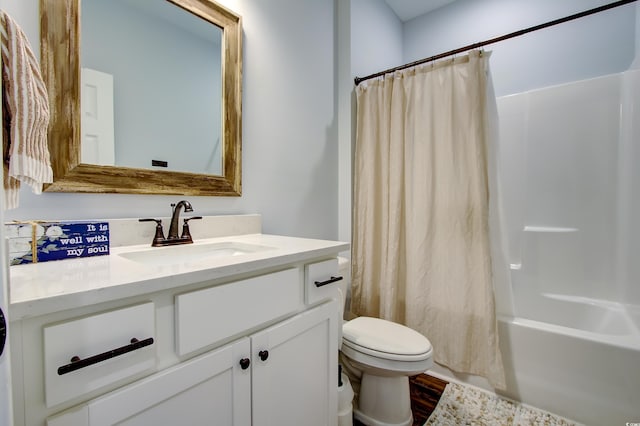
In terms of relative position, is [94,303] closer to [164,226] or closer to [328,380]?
[164,226]

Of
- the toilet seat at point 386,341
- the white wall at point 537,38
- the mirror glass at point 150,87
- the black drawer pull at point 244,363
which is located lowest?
the toilet seat at point 386,341

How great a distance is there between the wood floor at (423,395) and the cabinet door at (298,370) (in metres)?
0.60

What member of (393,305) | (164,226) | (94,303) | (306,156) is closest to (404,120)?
(306,156)

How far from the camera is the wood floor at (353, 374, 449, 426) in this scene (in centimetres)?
147

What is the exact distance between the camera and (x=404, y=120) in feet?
5.99

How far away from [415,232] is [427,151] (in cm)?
49

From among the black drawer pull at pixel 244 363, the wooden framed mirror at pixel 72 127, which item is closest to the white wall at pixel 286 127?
the wooden framed mirror at pixel 72 127

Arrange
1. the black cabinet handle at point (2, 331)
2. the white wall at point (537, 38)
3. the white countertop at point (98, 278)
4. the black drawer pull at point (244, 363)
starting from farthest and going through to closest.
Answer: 1. the white wall at point (537, 38)
2. the black drawer pull at point (244, 363)
3. the white countertop at point (98, 278)
4. the black cabinet handle at point (2, 331)

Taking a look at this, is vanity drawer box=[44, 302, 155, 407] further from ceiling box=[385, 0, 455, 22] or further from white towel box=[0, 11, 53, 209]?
ceiling box=[385, 0, 455, 22]

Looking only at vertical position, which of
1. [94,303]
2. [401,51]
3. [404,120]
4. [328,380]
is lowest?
[328,380]

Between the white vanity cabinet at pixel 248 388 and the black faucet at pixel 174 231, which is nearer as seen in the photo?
the white vanity cabinet at pixel 248 388

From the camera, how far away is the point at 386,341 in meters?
1.36

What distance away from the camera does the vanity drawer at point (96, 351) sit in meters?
0.48

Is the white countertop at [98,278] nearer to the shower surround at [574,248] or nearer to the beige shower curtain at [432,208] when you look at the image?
the beige shower curtain at [432,208]
